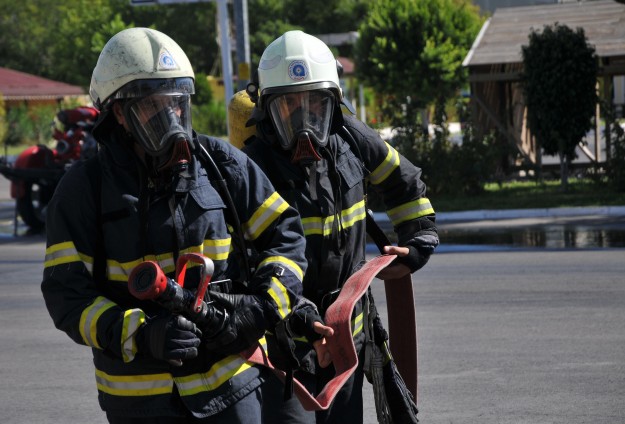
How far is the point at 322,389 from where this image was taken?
12.8 feet

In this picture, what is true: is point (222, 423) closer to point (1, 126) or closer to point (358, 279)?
point (358, 279)

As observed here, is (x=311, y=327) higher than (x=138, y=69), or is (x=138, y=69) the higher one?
(x=138, y=69)

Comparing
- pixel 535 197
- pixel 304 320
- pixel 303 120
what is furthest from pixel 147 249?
pixel 535 197

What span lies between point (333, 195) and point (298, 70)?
18.0 inches

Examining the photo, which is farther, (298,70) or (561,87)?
(561,87)

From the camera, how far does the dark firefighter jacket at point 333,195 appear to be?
3.96 meters

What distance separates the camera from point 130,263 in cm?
313

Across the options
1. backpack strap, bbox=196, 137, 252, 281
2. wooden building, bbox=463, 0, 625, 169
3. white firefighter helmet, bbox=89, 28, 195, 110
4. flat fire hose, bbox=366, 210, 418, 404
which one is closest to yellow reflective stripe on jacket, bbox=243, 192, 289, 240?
backpack strap, bbox=196, 137, 252, 281

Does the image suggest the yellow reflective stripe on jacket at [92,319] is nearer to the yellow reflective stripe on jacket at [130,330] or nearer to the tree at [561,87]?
the yellow reflective stripe on jacket at [130,330]

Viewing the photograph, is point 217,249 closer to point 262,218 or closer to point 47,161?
point 262,218

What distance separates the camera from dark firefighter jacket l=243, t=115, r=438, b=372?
3.96 meters

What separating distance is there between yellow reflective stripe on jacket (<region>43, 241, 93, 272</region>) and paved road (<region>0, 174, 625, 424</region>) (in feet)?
10.6

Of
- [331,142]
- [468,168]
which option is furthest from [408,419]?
[468,168]

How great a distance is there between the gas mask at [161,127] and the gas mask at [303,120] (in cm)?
73
